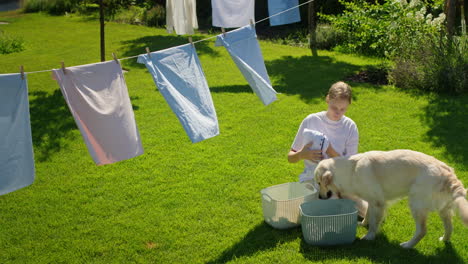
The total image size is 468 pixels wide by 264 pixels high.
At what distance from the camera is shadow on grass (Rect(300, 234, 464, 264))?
4270 millimetres

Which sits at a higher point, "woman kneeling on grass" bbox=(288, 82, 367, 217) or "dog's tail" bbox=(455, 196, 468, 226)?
"woman kneeling on grass" bbox=(288, 82, 367, 217)

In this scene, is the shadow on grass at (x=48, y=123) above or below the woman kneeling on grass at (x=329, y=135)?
below

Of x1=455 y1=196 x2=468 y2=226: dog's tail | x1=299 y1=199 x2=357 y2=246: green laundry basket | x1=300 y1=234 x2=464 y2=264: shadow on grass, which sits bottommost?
x1=300 y1=234 x2=464 y2=264: shadow on grass

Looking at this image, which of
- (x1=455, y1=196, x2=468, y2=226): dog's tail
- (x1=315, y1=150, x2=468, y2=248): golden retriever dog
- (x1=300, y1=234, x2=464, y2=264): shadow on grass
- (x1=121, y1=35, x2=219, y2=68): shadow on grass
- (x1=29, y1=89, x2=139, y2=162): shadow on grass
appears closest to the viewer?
(x1=455, y1=196, x2=468, y2=226): dog's tail

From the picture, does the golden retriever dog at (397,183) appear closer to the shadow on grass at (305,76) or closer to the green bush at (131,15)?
the shadow on grass at (305,76)

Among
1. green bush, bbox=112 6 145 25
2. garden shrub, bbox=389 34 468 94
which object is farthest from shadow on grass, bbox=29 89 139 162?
green bush, bbox=112 6 145 25

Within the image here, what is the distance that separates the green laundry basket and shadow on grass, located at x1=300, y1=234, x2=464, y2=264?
0.08m

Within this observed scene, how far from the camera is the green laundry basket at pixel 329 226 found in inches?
171

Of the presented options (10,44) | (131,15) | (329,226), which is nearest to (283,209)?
(329,226)

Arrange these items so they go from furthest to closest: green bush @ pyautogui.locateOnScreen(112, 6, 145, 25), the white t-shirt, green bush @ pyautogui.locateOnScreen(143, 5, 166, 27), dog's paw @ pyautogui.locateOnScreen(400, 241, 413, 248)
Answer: green bush @ pyautogui.locateOnScreen(112, 6, 145, 25) → green bush @ pyautogui.locateOnScreen(143, 5, 166, 27) → the white t-shirt → dog's paw @ pyautogui.locateOnScreen(400, 241, 413, 248)

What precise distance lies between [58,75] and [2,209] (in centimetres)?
271

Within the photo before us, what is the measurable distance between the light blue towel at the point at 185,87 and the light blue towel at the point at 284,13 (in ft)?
7.80

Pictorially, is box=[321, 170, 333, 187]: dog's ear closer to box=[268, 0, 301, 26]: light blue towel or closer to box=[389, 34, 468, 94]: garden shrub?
box=[268, 0, 301, 26]: light blue towel

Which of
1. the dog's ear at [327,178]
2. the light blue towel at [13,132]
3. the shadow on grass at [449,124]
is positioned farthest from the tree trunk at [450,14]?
the light blue towel at [13,132]
